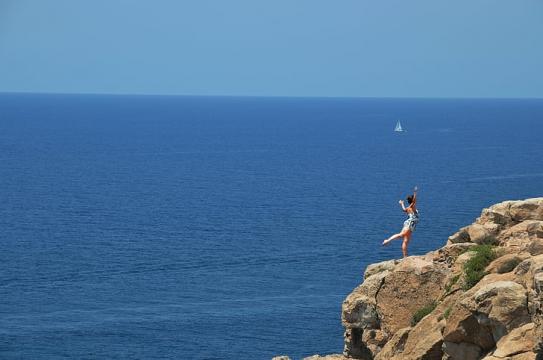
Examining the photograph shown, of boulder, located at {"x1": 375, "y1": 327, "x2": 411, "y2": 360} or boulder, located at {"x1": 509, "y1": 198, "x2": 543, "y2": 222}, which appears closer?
boulder, located at {"x1": 375, "y1": 327, "x2": 411, "y2": 360}

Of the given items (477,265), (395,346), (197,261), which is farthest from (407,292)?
(197,261)

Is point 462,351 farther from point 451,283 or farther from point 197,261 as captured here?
point 197,261

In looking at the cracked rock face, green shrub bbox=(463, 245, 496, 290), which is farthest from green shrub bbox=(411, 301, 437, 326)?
green shrub bbox=(463, 245, 496, 290)

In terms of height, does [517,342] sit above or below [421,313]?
above

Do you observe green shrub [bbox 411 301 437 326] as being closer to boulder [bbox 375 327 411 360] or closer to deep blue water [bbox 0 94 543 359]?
boulder [bbox 375 327 411 360]

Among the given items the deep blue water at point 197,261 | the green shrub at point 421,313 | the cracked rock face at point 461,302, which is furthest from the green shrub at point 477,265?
the deep blue water at point 197,261

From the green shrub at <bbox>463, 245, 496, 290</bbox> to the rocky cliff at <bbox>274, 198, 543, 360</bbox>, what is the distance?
0.03 metres

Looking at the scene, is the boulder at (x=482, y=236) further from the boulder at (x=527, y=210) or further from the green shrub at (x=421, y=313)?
the green shrub at (x=421, y=313)

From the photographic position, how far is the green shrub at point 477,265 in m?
32.8

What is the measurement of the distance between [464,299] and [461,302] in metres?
0.14

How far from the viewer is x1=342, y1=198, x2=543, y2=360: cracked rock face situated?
28.3 meters

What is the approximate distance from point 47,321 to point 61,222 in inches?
2040

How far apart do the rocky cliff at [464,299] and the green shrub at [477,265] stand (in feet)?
0.11

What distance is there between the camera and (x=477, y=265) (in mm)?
33281
